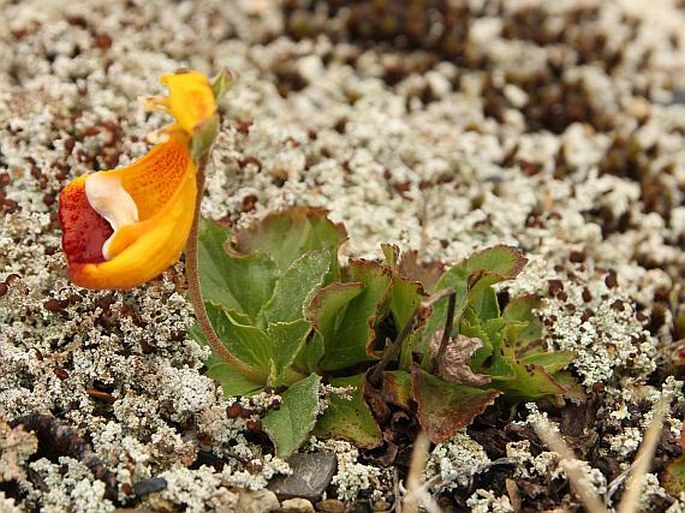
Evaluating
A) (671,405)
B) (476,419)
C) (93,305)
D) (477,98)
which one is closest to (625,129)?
(477,98)

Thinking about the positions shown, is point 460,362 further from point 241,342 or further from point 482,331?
point 241,342

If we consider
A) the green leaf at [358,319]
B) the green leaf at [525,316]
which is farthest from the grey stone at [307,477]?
the green leaf at [525,316]

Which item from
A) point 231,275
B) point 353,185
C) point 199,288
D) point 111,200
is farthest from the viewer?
point 353,185

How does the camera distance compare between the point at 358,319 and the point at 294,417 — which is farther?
the point at 358,319

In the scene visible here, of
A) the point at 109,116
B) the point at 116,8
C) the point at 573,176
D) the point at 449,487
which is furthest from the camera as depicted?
the point at 116,8

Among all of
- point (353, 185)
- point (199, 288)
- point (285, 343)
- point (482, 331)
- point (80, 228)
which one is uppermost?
point (80, 228)

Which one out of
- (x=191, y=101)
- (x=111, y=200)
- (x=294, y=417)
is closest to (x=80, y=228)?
(x=111, y=200)

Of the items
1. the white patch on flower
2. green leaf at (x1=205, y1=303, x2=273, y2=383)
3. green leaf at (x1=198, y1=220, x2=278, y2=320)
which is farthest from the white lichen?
the white patch on flower

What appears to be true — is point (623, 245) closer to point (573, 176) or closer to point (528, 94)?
point (573, 176)
